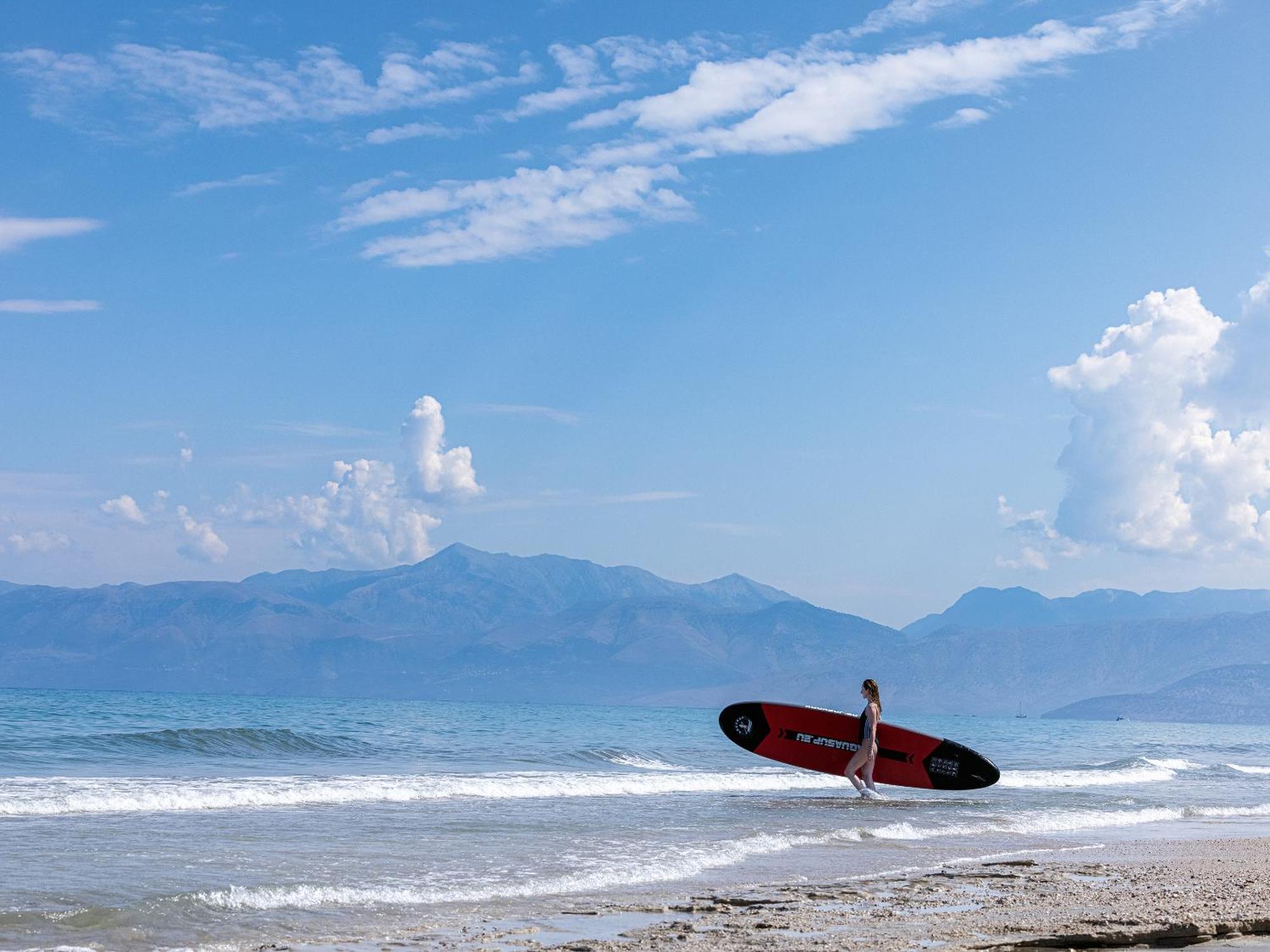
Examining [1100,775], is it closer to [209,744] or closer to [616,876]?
[209,744]

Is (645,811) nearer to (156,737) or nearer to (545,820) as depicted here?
(545,820)

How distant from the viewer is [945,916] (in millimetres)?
10312

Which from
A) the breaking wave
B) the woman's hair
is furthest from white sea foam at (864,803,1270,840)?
the breaking wave

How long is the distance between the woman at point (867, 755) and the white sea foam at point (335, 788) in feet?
8.17

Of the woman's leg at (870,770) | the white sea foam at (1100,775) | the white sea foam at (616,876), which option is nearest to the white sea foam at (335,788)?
the woman's leg at (870,770)

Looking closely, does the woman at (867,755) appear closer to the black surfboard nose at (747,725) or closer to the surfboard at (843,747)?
the surfboard at (843,747)

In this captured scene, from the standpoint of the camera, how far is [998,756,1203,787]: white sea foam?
104 feet

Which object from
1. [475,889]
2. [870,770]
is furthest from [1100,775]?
[475,889]

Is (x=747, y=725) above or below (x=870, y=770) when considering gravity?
above

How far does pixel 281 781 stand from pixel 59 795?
440 centimetres

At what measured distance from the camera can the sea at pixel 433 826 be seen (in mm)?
10523

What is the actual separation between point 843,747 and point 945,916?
15402mm

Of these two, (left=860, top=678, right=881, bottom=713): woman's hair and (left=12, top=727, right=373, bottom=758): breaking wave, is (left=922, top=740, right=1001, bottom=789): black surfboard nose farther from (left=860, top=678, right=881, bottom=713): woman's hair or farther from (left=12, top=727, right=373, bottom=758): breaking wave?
(left=12, top=727, right=373, bottom=758): breaking wave

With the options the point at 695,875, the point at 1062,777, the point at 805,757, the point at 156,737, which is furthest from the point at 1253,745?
the point at 695,875
